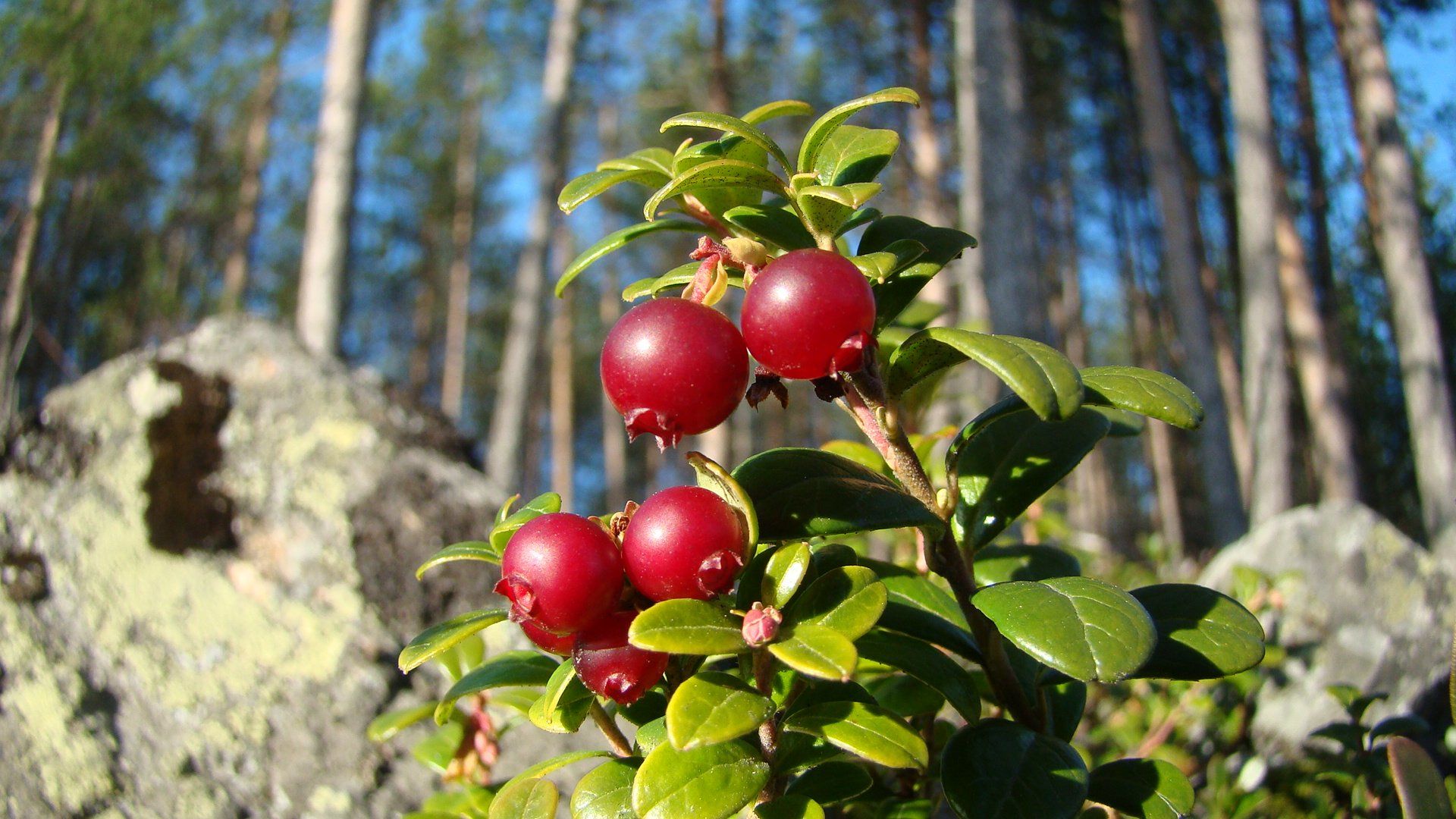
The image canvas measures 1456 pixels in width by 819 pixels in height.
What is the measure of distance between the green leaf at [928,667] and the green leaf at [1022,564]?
0.21 metres

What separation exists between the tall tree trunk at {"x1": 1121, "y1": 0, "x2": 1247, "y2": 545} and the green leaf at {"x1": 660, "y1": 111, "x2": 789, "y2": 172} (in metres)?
7.72

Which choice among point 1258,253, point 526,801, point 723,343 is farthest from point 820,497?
point 1258,253

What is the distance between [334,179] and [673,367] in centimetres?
574

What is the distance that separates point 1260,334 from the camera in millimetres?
6898

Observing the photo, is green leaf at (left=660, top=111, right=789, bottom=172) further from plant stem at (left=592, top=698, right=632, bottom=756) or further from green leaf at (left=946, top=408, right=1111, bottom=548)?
plant stem at (left=592, top=698, right=632, bottom=756)

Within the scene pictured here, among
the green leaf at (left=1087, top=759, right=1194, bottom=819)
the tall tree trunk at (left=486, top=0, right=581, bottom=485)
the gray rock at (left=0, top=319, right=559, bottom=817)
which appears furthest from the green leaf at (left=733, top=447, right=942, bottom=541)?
the tall tree trunk at (left=486, top=0, right=581, bottom=485)

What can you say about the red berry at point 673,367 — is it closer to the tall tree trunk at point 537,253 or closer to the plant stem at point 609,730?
the plant stem at point 609,730

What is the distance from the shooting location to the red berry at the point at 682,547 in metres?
0.64

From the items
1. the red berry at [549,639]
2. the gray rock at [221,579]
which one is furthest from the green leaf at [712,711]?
the gray rock at [221,579]

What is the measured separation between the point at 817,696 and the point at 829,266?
0.38 meters

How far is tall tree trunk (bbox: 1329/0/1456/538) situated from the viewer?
6469mm

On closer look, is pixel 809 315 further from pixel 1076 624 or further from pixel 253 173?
pixel 253 173

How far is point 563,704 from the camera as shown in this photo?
790mm

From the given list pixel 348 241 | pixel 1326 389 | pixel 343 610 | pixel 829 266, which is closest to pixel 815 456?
pixel 829 266
